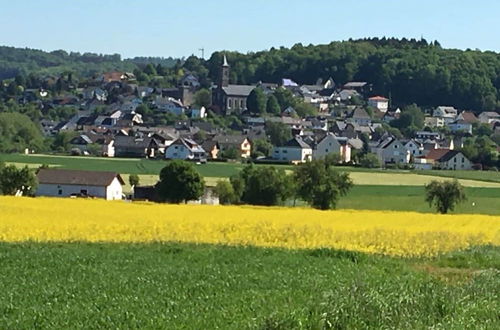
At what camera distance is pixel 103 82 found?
178 meters

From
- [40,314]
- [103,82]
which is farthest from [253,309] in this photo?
[103,82]

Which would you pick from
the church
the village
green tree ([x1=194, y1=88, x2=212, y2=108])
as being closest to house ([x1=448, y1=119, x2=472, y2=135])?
the village

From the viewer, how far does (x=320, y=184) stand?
42281mm

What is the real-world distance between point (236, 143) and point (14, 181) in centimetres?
4782

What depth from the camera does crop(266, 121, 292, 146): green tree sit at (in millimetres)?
98250

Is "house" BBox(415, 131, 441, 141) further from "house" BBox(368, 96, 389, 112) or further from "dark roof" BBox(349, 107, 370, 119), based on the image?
"house" BBox(368, 96, 389, 112)

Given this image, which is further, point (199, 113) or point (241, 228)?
point (199, 113)

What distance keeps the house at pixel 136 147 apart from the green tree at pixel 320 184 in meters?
41.9

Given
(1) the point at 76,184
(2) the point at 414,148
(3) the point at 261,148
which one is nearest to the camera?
(1) the point at 76,184

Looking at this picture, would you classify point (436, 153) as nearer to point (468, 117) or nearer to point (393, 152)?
point (393, 152)

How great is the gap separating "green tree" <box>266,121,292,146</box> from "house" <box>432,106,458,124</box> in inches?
1261

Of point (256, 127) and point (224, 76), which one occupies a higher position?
point (224, 76)

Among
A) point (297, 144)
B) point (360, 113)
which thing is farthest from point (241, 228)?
point (360, 113)

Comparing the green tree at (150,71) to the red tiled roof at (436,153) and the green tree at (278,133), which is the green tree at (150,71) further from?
the red tiled roof at (436,153)
